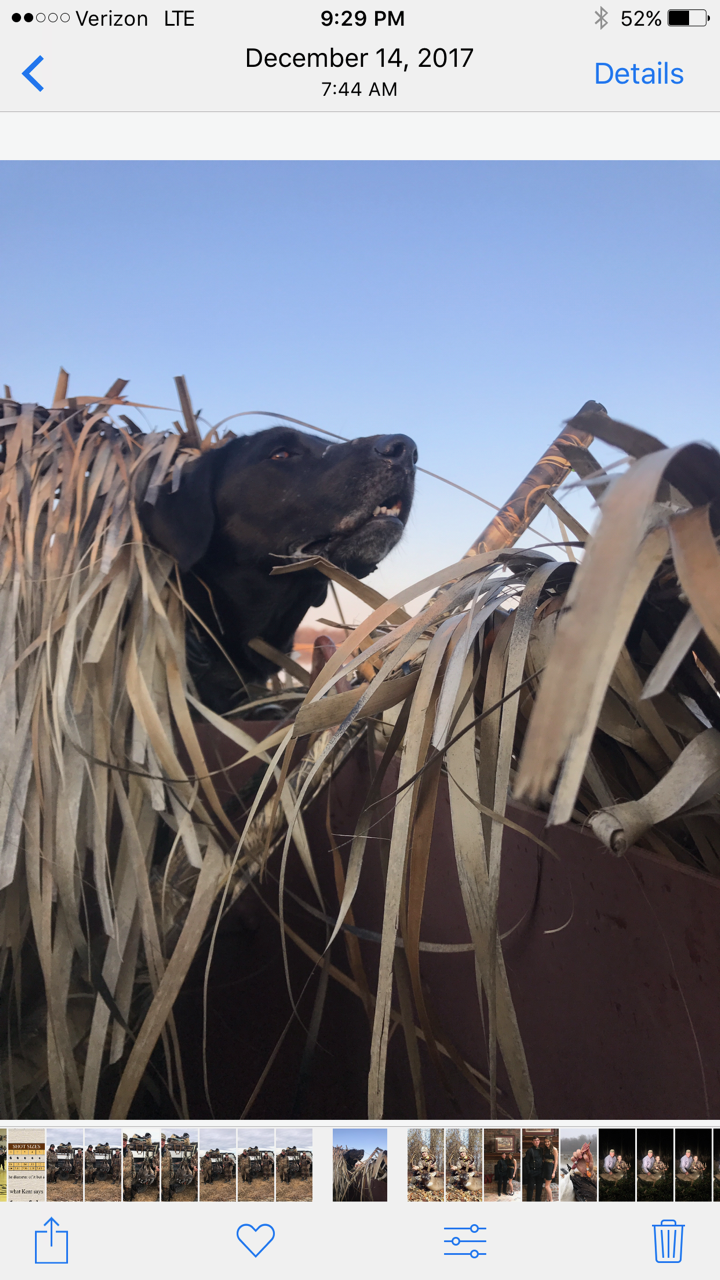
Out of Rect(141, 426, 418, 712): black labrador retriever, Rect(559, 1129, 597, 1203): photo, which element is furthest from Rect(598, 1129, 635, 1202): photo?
Rect(141, 426, 418, 712): black labrador retriever

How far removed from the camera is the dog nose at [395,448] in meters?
0.99

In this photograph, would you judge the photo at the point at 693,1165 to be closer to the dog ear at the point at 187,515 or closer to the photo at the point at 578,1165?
the photo at the point at 578,1165

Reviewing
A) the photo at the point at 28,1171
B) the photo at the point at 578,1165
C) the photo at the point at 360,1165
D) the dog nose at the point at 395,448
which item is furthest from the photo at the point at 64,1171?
the dog nose at the point at 395,448

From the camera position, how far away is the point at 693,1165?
0.94 ft

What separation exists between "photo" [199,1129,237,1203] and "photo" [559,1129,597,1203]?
15cm

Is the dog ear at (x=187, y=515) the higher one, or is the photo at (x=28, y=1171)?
the dog ear at (x=187, y=515)
